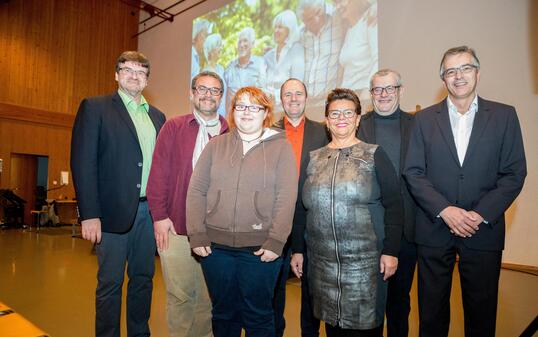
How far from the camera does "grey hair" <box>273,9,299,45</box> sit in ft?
21.9

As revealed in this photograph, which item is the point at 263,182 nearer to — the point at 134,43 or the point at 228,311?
the point at 228,311

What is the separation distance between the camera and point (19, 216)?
904cm

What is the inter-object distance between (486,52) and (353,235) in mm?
4781

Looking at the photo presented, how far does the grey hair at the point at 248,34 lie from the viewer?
7.52m

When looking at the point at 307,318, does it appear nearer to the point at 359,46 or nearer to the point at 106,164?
the point at 106,164

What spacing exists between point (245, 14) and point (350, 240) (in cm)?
741

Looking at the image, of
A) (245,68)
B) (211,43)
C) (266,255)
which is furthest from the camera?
(211,43)

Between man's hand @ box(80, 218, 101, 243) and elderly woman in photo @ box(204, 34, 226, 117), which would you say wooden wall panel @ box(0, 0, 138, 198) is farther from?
man's hand @ box(80, 218, 101, 243)

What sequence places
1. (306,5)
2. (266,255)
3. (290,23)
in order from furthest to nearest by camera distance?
(290,23) → (306,5) → (266,255)

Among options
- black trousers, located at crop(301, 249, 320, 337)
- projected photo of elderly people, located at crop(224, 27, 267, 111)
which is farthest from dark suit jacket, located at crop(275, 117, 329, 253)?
projected photo of elderly people, located at crop(224, 27, 267, 111)

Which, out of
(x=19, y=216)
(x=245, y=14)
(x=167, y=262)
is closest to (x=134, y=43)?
(x=245, y=14)

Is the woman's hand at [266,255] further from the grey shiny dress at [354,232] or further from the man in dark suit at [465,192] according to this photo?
the man in dark suit at [465,192]

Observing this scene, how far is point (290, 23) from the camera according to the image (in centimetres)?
678

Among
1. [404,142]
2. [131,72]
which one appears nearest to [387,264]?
[404,142]
